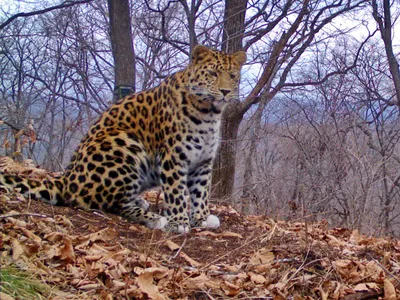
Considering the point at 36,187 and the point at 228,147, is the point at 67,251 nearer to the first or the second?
the point at 36,187

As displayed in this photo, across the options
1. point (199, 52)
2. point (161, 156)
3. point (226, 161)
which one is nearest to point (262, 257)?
point (161, 156)

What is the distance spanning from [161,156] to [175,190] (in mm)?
452

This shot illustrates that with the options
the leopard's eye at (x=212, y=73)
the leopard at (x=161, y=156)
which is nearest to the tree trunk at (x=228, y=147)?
the leopard at (x=161, y=156)

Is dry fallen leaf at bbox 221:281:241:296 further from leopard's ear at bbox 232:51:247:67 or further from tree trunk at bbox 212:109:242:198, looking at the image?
tree trunk at bbox 212:109:242:198

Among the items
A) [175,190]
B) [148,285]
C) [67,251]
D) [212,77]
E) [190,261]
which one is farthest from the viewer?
[212,77]

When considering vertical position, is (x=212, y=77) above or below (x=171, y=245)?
above

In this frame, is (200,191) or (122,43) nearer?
(200,191)

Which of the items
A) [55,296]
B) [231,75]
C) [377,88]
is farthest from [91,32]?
[55,296]

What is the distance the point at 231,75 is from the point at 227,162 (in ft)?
Result: 18.6

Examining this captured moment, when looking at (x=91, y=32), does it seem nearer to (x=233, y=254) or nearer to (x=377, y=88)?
(x=377, y=88)

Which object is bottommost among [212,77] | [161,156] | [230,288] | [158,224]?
[230,288]

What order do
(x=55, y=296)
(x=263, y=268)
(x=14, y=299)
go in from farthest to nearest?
(x=263, y=268)
(x=55, y=296)
(x=14, y=299)

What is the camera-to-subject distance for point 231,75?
642 centimetres

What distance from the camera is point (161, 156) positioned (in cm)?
634
